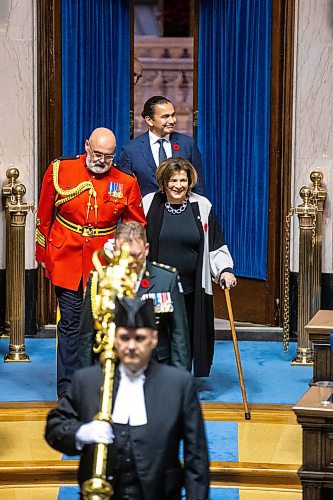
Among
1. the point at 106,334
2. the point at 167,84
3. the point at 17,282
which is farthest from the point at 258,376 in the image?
the point at 167,84

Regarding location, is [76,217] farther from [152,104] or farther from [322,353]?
[322,353]

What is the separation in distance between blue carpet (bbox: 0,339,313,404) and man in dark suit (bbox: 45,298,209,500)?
11.7ft

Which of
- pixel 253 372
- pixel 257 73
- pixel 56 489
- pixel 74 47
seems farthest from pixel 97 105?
pixel 56 489

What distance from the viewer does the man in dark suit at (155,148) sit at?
882 centimetres

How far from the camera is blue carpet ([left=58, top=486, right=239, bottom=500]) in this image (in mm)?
7102

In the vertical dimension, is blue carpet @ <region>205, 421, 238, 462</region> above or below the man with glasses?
below

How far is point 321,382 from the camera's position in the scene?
22.4 ft

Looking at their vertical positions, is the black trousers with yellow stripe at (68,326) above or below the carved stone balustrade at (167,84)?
below

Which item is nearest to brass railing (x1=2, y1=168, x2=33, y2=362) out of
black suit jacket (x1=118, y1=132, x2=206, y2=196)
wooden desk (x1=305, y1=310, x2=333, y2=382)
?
black suit jacket (x1=118, y1=132, x2=206, y2=196)

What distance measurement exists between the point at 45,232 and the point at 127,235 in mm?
2206

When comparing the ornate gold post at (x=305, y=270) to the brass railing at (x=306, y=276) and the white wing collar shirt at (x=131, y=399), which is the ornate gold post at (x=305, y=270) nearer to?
the brass railing at (x=306, y=276)

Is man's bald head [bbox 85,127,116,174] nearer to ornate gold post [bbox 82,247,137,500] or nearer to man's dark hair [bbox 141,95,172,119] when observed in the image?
man's dark hair [bbox 141,95,172,119]

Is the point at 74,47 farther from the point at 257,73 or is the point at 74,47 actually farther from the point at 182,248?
the point at 182,248

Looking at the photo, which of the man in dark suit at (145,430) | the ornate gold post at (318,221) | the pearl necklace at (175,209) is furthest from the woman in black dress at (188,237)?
the man in dark suit at (145,430)
